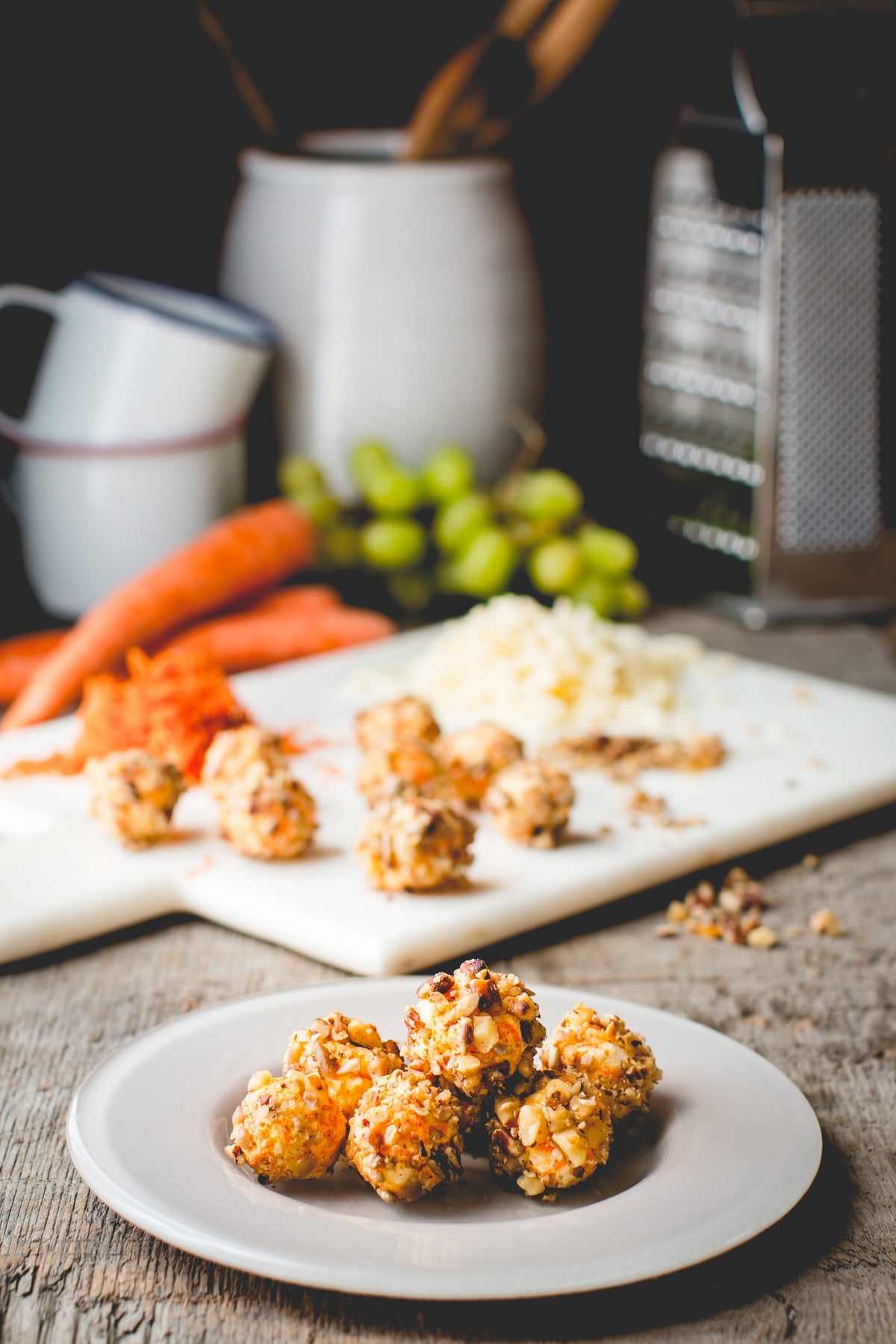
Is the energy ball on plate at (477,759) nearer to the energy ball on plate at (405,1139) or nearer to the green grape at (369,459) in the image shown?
the energy ball on plate at (405,1139)

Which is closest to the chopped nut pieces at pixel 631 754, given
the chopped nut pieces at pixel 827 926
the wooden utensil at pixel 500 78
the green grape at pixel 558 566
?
the chopped nut pieces at pixel 827 926

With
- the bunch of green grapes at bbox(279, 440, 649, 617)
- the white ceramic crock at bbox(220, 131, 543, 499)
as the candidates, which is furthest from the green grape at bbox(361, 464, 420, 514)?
the white ceramic crock at bbox(220, 131, 543, 499)

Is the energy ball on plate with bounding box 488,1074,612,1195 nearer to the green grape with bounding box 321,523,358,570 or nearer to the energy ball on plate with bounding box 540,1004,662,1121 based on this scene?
the energy ball on plate with bounding box 540,1004,662,1121

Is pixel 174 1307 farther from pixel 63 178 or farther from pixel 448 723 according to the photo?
pixel 63 178

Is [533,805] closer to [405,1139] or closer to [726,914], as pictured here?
[726,914]

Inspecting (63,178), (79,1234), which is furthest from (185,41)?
(79,1234)
